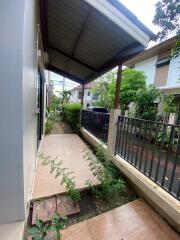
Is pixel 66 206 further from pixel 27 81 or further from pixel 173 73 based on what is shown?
pixel 173 73

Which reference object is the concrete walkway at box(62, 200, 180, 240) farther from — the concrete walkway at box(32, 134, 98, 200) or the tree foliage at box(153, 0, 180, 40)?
the tree foliage at box(153, 0, 180, 40)

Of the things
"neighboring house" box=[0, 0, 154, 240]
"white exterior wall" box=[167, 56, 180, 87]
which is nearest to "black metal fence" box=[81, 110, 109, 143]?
"neighboring house" box=[0, 0, 154, 240]

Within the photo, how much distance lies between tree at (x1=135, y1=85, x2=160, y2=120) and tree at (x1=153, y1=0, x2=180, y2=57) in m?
4.16

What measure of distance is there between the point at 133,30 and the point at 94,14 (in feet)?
2.25

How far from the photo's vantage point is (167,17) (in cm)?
352

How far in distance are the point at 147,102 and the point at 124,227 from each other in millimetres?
6704

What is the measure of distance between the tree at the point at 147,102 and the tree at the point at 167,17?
4.16 m

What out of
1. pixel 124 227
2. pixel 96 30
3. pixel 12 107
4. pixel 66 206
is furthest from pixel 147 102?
pixel 12 107

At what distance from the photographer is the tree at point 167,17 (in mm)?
3375

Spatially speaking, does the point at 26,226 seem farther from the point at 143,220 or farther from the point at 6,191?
the point at 143,220

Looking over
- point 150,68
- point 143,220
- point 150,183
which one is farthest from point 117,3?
point 150,68

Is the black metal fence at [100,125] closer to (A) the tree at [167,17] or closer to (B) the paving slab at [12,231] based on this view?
(A) the tree at [167,17]

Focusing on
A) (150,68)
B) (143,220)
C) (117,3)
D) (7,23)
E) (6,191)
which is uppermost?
(150,68)

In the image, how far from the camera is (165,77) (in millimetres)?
10203
